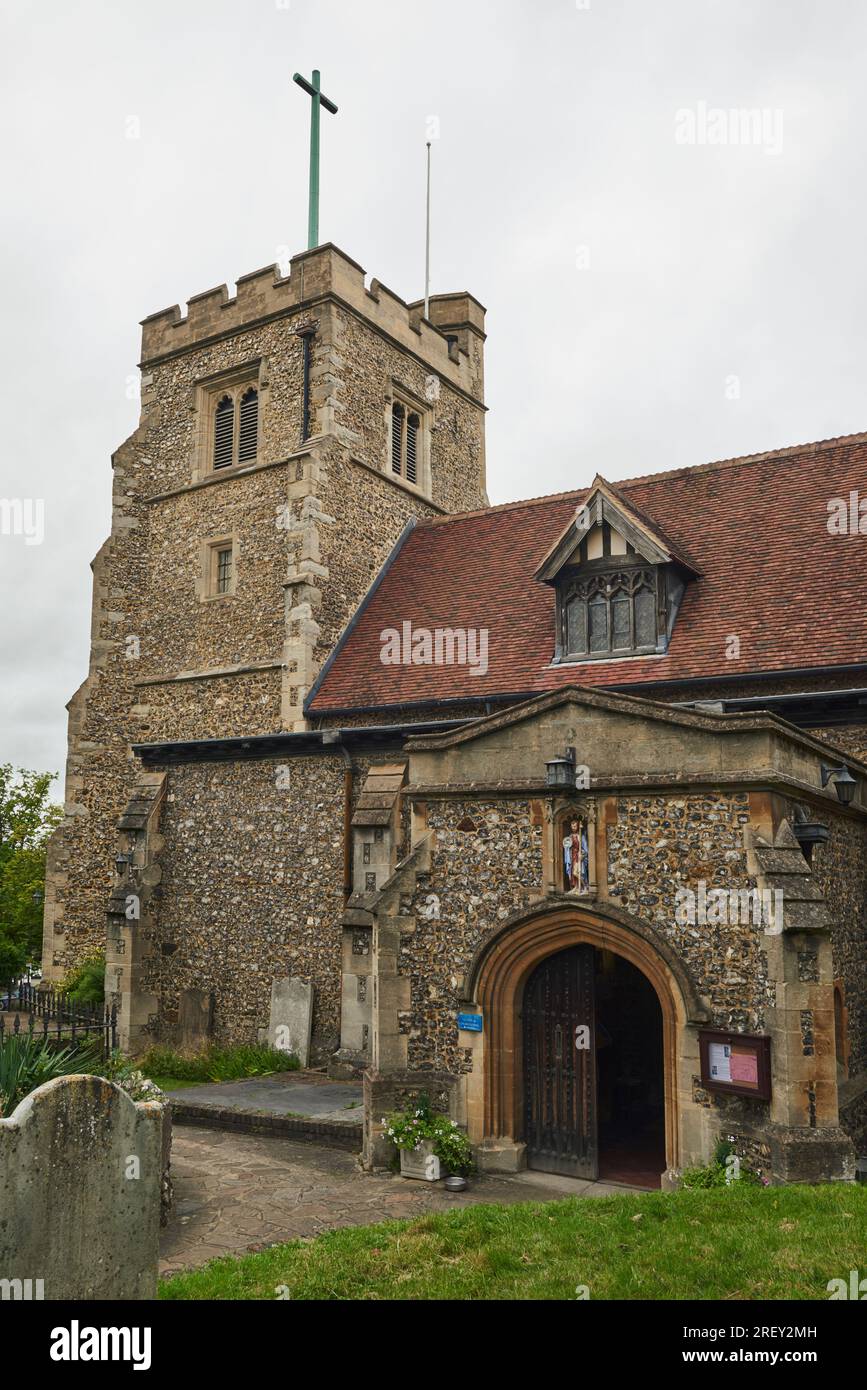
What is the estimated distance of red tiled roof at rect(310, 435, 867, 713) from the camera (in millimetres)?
14375

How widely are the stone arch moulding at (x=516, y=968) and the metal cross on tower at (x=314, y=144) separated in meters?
19.3

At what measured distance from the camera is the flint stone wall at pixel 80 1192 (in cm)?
479

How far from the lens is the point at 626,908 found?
32.5 feet

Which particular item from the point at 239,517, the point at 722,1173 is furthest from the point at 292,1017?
the point at 239,517

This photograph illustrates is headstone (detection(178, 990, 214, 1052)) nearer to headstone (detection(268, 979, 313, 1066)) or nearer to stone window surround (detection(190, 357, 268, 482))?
headstone (detection(268, 979, 313, 1066))

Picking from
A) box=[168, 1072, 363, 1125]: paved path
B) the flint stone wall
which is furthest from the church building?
the flint stone wall

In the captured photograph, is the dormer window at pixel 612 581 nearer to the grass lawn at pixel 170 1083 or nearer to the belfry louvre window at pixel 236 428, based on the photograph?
the belfry louvre window at pixel 236 428

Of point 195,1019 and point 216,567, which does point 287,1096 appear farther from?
point 216,567

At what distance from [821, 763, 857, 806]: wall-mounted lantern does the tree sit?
28.2 metres

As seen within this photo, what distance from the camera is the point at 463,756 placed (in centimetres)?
1137

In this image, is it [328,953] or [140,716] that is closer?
[328,953]

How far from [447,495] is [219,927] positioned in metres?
12.2
